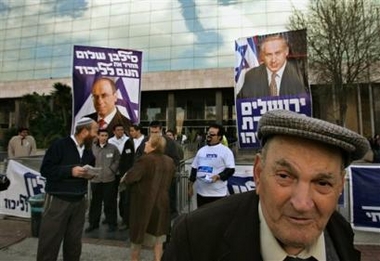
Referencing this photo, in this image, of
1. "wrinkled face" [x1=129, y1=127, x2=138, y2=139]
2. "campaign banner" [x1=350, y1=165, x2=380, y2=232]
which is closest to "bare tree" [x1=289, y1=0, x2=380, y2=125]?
"wrinkled face" [x1=129, y1=127, x2=138, y2=139]

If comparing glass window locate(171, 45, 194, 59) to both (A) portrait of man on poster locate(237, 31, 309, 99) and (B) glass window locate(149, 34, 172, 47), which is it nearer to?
(B) glass window locate(149, 34, 172, 47)

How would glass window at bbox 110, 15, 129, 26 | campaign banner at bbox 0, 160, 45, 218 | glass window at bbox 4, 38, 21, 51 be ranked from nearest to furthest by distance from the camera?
1. campaign banner at bbox 0, 160, 45, 218
2. glass window at bbox 110, 15, 129, 26
3. glass window at bbox 4, 38, 21, 51

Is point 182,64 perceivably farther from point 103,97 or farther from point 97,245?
point 97,245

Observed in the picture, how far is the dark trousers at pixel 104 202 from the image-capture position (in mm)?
7270

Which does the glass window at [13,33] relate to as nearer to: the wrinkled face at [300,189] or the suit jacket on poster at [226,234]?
the suit jacket on poster at [226,234]

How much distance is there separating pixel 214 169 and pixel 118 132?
9.67ft

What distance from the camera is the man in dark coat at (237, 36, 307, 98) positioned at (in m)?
6.26

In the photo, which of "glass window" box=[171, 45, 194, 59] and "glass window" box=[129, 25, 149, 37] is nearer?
"glass window" box=[171, 45, 194, 59]

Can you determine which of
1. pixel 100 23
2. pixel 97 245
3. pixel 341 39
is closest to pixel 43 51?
pixel 100 23

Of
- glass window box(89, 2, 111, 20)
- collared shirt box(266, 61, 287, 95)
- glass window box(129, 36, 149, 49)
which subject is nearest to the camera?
collared shirt box(266, 61, 287, 95)

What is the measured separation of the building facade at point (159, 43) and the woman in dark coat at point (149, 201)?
34.4 m

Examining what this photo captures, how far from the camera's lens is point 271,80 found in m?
6.35

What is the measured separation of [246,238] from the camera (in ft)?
4.23

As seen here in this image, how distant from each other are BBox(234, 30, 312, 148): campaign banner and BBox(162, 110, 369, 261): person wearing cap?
4.84 m
